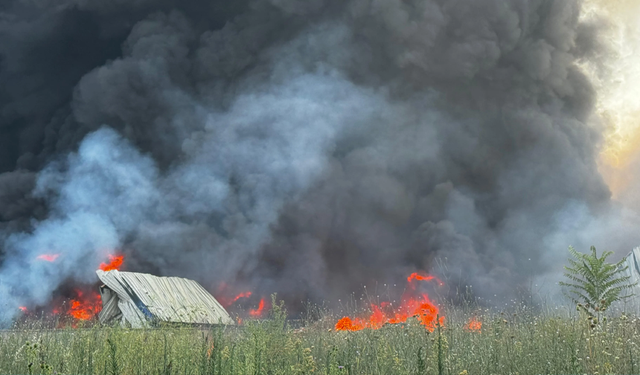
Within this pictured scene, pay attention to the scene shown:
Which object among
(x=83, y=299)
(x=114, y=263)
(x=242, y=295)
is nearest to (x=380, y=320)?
(x=242, y=295)

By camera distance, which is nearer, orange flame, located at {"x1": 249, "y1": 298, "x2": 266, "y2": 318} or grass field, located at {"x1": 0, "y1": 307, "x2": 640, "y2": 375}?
grass field, located at {"x1": 0, "y1": 307, "x2": 640, "y2": 375}

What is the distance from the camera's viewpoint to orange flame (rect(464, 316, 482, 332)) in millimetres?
13711

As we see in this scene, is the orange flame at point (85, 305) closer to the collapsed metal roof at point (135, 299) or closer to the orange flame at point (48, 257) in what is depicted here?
the orange flame at point (48, 257)

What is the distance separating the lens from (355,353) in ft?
40.4

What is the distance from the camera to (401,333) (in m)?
13.6

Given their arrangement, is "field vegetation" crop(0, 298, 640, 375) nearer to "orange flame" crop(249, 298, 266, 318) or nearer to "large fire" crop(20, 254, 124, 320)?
"orange flame" crop(249, 298, 266, 318)

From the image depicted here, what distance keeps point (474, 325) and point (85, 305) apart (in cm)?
2863

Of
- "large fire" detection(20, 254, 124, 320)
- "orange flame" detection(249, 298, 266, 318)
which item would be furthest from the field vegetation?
"large fire" detection(20, 254, 124, 320)

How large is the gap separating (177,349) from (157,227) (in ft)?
104

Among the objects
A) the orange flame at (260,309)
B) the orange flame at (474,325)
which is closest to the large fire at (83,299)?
the orange flame at (260,309)

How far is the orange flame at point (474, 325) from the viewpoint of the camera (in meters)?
13.7

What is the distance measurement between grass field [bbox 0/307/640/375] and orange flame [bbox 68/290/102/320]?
69.9 ft

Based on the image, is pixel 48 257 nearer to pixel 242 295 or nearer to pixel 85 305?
pixel 85 305

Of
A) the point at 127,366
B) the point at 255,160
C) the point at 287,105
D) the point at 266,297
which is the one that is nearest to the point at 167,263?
the point at 266,297
